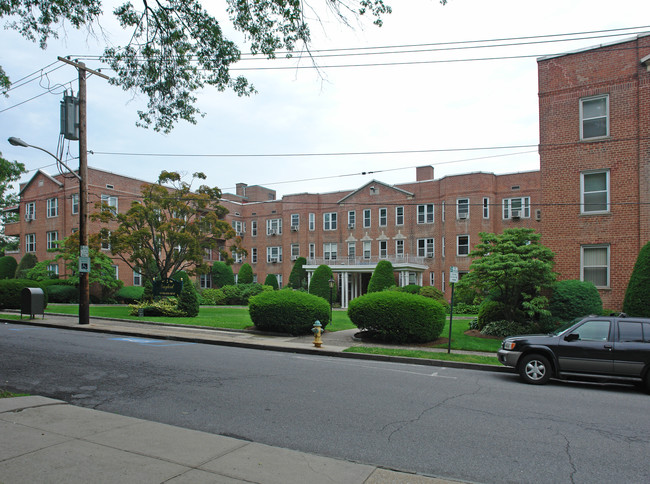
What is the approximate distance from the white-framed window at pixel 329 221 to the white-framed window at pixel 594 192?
3123 cm

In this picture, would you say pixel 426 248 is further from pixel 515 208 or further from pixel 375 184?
pixel 515 208

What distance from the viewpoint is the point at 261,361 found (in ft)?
38.0

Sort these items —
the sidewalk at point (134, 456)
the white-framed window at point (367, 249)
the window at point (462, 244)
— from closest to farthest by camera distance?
1. the sidewalk at point (134, 456)
2. the window at point (462, 244)
3. the white-framed window at point (367, 249)

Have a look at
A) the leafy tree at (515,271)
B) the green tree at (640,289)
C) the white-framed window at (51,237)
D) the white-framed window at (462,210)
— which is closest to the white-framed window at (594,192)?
the green tree at (640,289)

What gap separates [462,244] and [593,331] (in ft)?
102

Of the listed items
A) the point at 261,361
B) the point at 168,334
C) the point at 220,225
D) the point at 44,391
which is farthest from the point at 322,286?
the point at 44,391

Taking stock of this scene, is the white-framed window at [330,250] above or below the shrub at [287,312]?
above

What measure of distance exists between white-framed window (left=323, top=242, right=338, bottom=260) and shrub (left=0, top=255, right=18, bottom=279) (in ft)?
96.6

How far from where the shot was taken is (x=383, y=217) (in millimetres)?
45281

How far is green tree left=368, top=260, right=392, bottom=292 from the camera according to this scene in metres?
36.0

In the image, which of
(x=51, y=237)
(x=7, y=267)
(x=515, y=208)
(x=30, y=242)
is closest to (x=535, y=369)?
(x=515, y=208)

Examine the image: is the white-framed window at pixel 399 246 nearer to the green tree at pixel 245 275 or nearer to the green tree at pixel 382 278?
the green tree at pixel 382 278

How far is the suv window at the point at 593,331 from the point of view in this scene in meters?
10.1

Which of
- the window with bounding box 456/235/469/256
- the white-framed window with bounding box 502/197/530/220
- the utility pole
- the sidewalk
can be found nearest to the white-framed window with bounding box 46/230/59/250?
the utility pole
